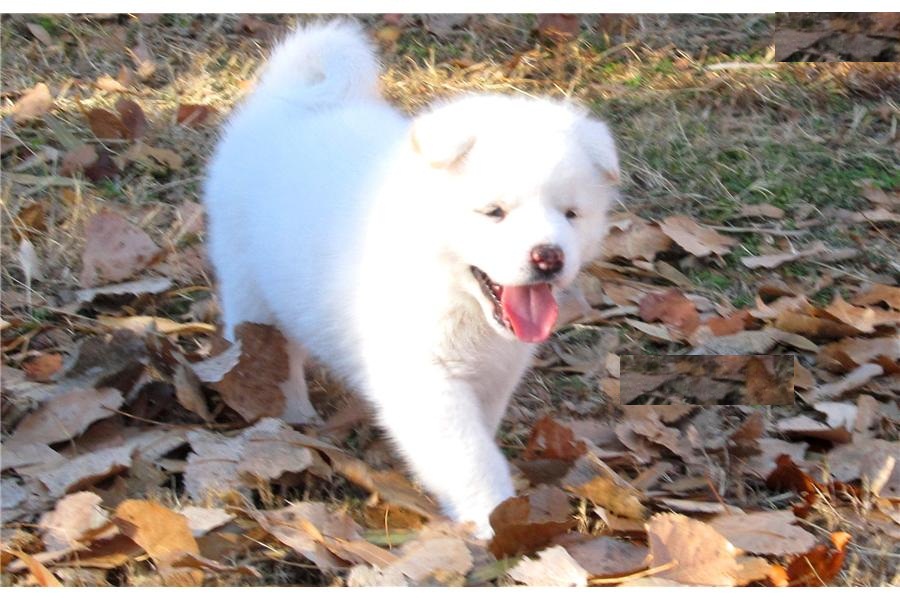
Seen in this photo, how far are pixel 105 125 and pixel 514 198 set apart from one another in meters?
2.71

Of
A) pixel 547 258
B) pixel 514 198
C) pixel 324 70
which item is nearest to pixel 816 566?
pixel 547 258

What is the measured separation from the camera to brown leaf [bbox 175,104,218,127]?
Result: 5.12 m

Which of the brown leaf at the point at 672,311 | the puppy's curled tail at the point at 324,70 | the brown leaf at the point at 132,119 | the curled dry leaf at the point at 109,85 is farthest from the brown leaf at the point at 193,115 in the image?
the brown leaf at the point at 672,311

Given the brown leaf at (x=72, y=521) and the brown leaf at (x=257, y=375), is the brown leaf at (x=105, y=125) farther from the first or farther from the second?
the brown leaf at (x=72, y=521)

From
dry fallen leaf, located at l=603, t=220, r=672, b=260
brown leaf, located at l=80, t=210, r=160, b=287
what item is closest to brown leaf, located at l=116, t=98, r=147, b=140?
brown leaf, located at l=80, t=210, r=160, b=287

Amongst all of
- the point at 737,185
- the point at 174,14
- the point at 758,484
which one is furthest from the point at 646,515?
the point at 174,14

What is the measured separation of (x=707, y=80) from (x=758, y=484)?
2.82m

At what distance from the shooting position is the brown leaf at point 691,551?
256 cm

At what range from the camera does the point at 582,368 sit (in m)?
3.86

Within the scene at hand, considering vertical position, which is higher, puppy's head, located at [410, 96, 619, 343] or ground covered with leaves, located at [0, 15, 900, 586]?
puppy's head, located at [410, 96, 619, 343]

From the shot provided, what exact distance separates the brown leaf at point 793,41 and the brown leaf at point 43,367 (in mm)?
3636

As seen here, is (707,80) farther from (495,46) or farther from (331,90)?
(331,90)

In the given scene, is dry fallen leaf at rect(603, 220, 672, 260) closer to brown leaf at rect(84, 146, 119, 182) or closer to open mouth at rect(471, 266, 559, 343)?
open mouth at rect(471, 266, 559, 343)

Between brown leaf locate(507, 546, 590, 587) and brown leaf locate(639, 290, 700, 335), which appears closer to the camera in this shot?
brown leaf locate(507, 546, 590, 587)
